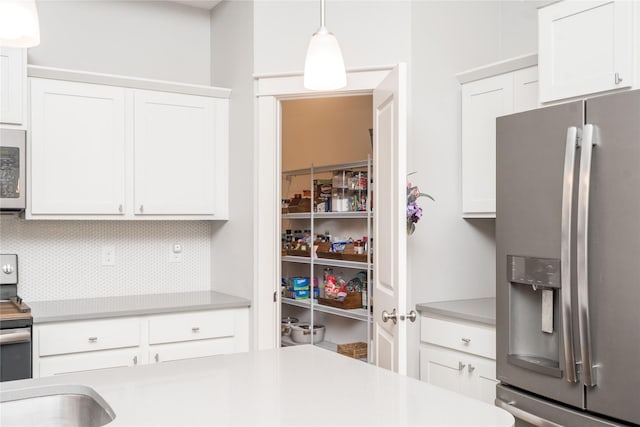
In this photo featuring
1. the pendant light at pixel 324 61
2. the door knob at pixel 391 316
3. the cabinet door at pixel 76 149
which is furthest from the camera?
the cabinet door at pixel 76 149

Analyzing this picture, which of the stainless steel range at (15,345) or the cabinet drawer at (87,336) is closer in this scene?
the stainless steel range at (15,345)

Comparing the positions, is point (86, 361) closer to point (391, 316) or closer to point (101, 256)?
point (101, 256)

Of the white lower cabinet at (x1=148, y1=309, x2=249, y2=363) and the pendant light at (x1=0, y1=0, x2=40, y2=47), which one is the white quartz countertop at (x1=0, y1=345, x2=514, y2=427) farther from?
the white lower cabinet at (x1=148, y1=309, x2=249, y2=363)

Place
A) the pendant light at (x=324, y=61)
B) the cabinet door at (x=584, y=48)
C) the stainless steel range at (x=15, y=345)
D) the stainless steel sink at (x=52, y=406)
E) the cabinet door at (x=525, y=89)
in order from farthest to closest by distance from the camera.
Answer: the cabinet door at (x=525, y=89)
the stainless steel range at (x=15, y=345)
the cabinet door at (x=584, y=48)
the pendant light at (x=324, y=61)
the stainless steel sink at (x=52, y=406)

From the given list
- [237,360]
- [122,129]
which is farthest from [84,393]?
[122,129]

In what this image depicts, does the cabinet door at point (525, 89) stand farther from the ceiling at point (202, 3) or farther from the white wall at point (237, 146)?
the ceiling at point (202, 3)

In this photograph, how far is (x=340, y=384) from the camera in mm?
1647

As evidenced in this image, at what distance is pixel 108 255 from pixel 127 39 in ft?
4.40

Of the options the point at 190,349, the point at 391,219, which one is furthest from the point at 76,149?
the point at 391,219

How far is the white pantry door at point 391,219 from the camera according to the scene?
246 cm

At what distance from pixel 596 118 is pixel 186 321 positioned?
2284 mm

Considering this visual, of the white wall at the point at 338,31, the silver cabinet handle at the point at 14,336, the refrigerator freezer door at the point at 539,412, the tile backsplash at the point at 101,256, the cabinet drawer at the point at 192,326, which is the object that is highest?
the white wall at the point at 338,31

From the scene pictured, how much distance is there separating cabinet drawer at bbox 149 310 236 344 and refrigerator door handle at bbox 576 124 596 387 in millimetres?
1979

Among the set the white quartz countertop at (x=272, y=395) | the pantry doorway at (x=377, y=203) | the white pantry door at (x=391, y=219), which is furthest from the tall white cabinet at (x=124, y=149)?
the white quartz countertop at (x=272, y=395)
